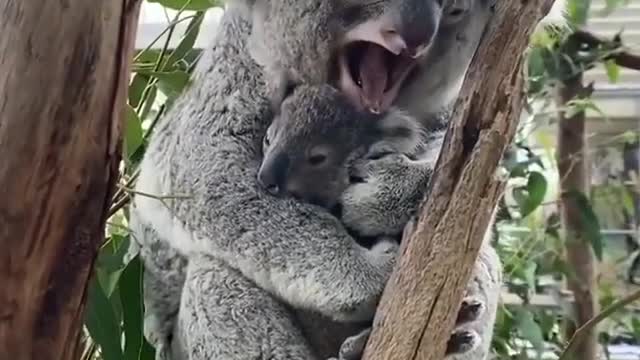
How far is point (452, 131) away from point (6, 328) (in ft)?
1.60

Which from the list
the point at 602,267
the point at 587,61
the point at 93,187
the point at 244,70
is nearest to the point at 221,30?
the point at 244,70

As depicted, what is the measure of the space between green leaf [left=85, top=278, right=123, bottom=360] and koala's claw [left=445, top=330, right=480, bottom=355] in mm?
439

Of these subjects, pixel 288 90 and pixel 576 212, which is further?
pixel 576 212

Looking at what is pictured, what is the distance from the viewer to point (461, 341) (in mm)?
1231

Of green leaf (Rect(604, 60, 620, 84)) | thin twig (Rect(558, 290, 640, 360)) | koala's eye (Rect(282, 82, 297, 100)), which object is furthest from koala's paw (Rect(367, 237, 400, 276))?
green leaf (Rect(604, 60, 620, 84))

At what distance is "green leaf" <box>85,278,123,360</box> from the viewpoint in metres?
1.35

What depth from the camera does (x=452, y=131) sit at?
109cm

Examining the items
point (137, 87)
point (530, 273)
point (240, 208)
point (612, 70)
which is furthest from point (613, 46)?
point (240, 208)

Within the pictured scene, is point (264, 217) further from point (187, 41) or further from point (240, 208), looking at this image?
point (187, 41)

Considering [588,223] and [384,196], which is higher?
[384,196]

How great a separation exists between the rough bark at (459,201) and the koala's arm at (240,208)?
0.20 m

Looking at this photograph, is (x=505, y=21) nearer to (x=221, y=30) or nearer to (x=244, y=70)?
(x=244, y=70)

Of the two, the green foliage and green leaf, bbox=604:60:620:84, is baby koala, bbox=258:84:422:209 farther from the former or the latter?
green leaf, bbox=604:60:620:84

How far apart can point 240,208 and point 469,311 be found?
0.35m
